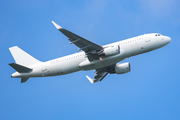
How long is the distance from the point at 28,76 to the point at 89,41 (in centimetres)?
1296

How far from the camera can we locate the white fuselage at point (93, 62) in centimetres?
3716

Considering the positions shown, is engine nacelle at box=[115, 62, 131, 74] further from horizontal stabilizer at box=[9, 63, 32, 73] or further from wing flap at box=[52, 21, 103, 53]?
horizontal stabilizer at box=[9, 63, 32, 73]

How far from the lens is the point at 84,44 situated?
117 ft

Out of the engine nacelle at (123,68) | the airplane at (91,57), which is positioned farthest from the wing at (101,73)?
the airplane at (91,57)

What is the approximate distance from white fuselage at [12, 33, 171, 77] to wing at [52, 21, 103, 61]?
3.84ft

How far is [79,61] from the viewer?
38250 millimetres

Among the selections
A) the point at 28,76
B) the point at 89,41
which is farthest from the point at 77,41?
→ the point at 28,76

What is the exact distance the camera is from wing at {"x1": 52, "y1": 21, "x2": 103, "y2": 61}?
3294cm

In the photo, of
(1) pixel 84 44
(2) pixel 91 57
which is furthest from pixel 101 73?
(1) pixel 84 44

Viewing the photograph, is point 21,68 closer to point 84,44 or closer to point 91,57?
point 84,44

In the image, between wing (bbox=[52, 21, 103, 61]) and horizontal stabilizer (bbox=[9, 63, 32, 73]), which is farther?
horizontal stabilizer (bbox=[9, 63, 32, 73])

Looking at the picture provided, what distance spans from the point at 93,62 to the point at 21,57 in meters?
14.4

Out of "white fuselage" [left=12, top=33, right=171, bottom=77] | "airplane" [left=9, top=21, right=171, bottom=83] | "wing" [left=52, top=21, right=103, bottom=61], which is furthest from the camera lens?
"white fuselage" [left=12, top=33, right=171, bottom=77]

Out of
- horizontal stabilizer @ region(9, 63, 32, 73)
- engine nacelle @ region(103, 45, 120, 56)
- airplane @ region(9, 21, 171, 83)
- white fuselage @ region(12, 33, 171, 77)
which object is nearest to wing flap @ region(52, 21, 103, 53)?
airplane @ region(9, 21, 171, 83)
